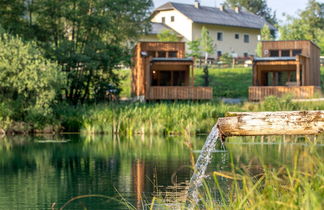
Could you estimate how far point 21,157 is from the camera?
76.3ft

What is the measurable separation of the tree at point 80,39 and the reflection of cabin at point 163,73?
1.86 meters

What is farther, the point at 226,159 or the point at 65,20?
the point at 65,20

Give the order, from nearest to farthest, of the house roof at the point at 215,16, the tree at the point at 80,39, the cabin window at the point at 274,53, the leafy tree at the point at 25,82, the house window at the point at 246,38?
the leafy tree at the point at 25,82
the tree at the point at 80,39
the cabin window at the point at 274,53
the house roof at the point at 215,16
the house window at the point at 246,38

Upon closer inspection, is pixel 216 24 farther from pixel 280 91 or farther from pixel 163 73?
pixel 280 91

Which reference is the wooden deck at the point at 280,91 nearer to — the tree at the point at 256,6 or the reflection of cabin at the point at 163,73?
→ the reflection of cabin at the point at 163,73

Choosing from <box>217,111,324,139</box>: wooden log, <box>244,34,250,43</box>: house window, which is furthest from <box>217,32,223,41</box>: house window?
<box>217,111,324,139</box>: wooden log

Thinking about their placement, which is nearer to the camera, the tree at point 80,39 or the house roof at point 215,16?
the tree at point 80,39

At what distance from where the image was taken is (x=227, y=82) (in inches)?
2069

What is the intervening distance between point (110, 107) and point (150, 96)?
Result: 841cm

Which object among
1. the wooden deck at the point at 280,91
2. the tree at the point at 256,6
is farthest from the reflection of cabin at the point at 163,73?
the tree at the point at 256,6

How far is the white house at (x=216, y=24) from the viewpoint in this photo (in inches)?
2793

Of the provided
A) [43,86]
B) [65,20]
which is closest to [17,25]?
[65,20]

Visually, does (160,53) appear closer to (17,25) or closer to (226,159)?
(17,25)

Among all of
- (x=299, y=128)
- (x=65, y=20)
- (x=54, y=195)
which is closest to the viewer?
(x=299, y=128)
